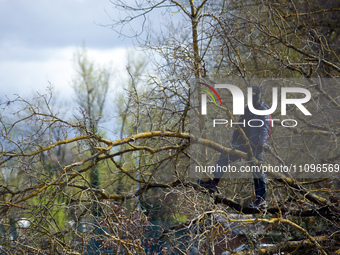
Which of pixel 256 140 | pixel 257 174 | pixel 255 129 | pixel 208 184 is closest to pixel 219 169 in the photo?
pixel 208 184

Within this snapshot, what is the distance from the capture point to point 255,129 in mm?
6988

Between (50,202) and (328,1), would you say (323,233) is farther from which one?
(328,1)

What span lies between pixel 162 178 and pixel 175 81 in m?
2.55

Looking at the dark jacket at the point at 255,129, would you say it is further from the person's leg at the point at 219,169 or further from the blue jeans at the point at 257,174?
the person's leg at the point at 219,169

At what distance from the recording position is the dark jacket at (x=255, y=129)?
21.8 feet

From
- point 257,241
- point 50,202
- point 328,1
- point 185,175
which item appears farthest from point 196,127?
point 328,1

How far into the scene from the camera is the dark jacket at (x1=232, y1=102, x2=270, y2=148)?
6652 mm

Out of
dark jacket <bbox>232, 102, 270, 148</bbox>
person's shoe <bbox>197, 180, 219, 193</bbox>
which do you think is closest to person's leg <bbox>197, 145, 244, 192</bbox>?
person's shoe <bbox>197, 180, 219, 193</bbox>

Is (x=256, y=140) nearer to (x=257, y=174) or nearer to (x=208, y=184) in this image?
(x=257, y=174)

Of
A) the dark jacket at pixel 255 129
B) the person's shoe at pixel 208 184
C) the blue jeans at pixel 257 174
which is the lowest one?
the person's shoe at pixel 208 184

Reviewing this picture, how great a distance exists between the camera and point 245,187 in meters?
Answer: 8.41

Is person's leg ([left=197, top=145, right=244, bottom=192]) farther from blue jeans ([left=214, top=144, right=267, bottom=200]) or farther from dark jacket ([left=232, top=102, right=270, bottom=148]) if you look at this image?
dark jacket ([left=232, top=102, right=270, bottom=148])

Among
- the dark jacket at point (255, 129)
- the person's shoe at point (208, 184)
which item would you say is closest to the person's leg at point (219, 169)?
the person's shoe at point (208, 184)

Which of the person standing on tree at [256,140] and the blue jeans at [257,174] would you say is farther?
the blue jeans at [257,174]
